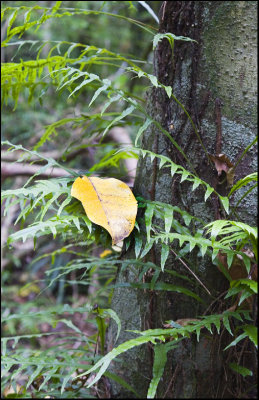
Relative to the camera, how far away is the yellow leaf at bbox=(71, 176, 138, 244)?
780 millimetres

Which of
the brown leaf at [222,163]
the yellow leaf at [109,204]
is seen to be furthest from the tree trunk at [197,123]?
the yellow leaf at [109,204]

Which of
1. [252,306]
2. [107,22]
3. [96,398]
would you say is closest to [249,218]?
[252,306]

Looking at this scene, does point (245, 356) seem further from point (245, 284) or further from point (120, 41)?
point (120, 41)

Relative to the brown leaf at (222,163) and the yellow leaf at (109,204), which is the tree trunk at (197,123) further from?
the yellow leaf at (109,204)

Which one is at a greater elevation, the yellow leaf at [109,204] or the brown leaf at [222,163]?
the brown leaf at [222,163]

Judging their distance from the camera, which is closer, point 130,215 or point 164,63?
point 130,215

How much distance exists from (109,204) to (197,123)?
0.28 metres

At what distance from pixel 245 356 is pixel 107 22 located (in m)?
2.53

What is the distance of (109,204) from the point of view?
0.82 meters

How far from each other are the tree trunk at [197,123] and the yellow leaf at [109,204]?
14cm

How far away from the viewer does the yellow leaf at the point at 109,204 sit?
780 mm

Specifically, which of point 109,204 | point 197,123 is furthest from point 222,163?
point 109,204

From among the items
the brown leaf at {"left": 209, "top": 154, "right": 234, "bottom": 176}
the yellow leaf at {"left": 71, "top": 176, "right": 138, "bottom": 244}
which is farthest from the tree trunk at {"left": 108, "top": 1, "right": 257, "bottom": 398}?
the yellow leaf at {"left": 71, "top": 176, "right": 138, "bottom": 244}

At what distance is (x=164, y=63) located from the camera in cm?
98
